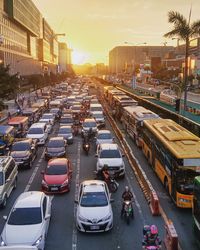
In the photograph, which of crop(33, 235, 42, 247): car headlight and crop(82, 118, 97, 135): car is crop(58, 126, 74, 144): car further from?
crop(33, 235, 42, 247): car headlight

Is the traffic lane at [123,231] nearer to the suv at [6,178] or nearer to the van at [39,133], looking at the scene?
the suv at [6,178]

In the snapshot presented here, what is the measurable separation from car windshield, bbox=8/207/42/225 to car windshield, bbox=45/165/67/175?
233 inches

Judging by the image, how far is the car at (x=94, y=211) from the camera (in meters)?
15.0

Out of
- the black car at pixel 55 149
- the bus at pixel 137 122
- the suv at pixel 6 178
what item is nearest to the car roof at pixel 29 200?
the suv at pixel 6 178

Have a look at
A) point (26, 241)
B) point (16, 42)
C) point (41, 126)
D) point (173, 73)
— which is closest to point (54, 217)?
point (26, 241)

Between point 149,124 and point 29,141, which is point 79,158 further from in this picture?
point 149,124

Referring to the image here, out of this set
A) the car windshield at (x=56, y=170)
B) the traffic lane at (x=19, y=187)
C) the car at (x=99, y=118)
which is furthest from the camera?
the car at (x=99, y=118)

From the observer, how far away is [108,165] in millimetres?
22578

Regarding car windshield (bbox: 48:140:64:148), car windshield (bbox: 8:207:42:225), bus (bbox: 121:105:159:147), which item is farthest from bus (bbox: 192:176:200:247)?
bus (bbox: 121:105:159:147)

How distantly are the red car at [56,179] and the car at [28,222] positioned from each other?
3755 mm

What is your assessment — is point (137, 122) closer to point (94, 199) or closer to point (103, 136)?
point (103, 136)

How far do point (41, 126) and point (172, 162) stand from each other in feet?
63.8

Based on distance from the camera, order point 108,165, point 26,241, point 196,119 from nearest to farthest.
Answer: point 26,241, point 108,165, point 196,119

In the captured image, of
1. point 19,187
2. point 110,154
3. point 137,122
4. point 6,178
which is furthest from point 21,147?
point 137,122
